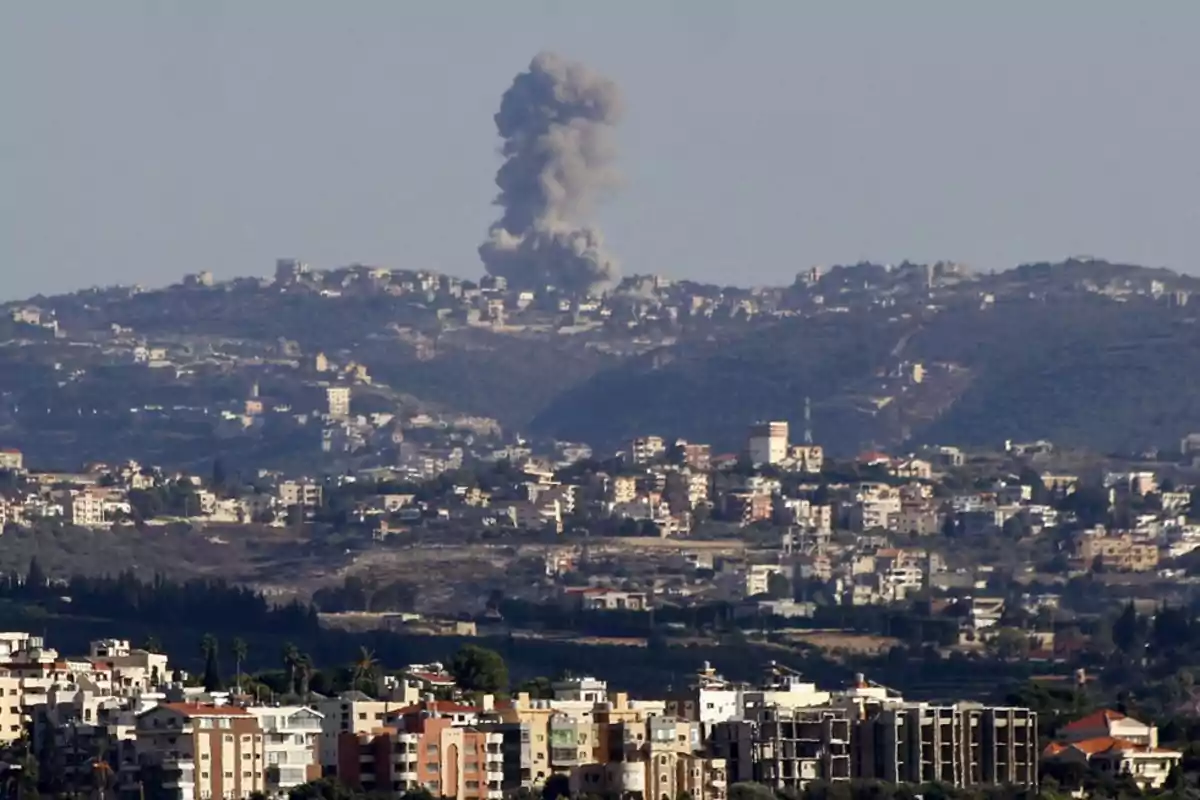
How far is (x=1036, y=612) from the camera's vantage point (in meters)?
166

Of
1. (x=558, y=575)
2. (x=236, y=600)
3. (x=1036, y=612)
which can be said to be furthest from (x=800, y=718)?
(x=558, y=575)

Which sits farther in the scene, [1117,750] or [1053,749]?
[1053,749]

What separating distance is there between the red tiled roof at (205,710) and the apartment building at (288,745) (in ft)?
0.92

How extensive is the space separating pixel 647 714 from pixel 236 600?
192 ft

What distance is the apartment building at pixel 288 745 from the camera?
77125mm

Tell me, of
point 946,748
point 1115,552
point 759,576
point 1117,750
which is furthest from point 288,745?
point 1115,552

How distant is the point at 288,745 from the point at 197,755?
7.29 ft

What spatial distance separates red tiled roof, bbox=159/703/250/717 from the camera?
256 feet

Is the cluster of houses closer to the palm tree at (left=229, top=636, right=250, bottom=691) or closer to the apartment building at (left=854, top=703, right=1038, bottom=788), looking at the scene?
the apartment building at (left=854, top=703, right=1038, bottom=788)

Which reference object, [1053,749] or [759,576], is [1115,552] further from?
[1053,749]

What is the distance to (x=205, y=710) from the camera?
258 ft

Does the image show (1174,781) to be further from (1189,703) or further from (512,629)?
(512,629)

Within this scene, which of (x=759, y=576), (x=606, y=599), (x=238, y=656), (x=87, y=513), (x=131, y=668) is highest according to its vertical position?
(x=87, y=513)

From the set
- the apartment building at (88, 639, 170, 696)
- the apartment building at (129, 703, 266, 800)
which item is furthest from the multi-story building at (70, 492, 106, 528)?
the apartment building at (129, 703, 266, 800)
